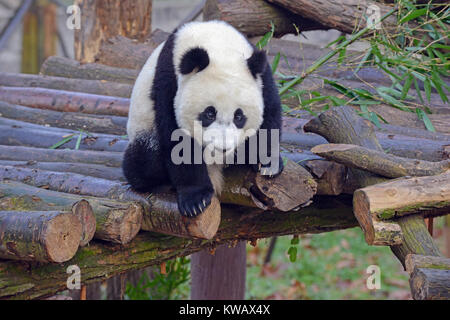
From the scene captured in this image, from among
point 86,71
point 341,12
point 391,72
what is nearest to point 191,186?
point 391,72

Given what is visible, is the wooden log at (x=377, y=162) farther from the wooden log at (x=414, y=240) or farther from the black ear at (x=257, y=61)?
the black ear at (x=257, y=61)

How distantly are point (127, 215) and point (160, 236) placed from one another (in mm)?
415

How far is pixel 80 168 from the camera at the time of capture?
301 centimetres

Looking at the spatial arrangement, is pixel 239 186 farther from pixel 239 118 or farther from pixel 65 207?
pixel 65 207

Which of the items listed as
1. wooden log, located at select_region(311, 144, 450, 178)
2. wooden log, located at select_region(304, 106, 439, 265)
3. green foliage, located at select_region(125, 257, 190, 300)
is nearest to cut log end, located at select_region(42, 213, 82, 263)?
wooden log, located at select_region(311, 144, 450, 178)

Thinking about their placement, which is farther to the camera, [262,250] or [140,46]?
[262,250]

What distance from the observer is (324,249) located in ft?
27.2

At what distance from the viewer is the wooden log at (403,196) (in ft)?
7.27

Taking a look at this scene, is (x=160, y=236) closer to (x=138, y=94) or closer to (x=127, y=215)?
(x=127, y=215)

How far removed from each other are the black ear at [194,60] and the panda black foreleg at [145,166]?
50 cm

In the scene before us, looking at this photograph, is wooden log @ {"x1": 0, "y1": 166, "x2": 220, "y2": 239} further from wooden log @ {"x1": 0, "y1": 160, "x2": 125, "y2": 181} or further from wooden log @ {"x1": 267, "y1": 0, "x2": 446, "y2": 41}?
wooden log @ {"x1": 267, "y1": 0, "x2": 446, "y2": 41}

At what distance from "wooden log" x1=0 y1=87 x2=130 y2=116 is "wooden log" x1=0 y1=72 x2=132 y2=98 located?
0.69 ft
